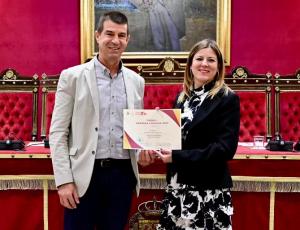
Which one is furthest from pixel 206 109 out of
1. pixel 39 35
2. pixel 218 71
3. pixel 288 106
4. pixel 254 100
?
pixel 39 35

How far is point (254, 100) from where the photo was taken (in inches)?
205

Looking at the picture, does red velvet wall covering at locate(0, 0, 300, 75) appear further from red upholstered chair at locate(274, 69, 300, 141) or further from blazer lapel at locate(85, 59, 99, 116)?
blazer lapel at locate(85, 59, 99, 116)

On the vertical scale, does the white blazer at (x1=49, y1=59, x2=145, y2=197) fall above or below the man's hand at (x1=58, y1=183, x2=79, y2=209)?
above

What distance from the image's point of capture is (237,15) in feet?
18.0

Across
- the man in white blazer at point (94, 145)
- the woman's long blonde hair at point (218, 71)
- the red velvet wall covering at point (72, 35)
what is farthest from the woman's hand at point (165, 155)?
the red velvet wall covering at point (72, 35)

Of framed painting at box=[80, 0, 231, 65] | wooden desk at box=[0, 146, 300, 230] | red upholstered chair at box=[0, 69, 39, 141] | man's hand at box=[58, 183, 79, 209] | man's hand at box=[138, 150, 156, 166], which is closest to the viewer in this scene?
man's hand at box=[58, 183, 79, 209]

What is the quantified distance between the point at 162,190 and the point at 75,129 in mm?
1358

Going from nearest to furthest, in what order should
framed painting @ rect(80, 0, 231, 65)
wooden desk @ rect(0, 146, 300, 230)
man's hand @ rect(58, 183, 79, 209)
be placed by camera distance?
man's hand @ rect(58, 183, 79, 209), wooden desk @ rect(0, 146, 300, 230), framed painting @ rect(80, 0, 231, 65)

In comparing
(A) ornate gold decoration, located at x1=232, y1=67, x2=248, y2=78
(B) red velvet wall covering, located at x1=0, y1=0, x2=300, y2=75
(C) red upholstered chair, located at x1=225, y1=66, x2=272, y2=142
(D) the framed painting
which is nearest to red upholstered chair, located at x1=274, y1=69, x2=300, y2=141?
(C) red upholstered chair, located at x1=225, y1=66, x2=272, y2=142

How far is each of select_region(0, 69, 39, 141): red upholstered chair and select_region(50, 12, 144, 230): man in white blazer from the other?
128 inches

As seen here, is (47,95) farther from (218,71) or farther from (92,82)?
(218,71)

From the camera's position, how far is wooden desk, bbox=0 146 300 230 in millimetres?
3277

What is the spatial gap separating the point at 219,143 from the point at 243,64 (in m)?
3.55

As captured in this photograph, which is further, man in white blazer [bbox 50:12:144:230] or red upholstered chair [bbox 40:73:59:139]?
red upholstered chair [bbox 40:73:59:139]
